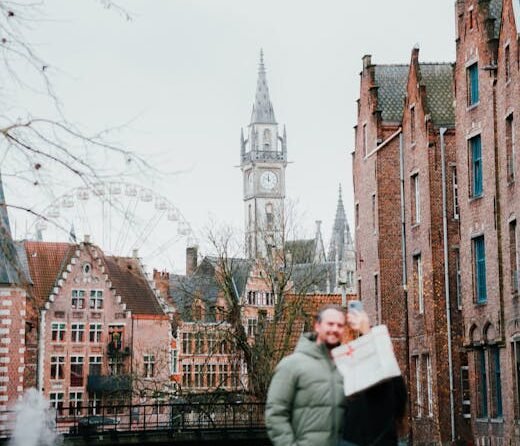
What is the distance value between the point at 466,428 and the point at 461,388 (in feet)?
4.17

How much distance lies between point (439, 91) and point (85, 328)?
35.6m

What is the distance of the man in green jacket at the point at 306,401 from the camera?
25.5 ft

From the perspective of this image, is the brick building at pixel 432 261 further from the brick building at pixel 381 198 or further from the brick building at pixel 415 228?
the brick building at pixel 381 198

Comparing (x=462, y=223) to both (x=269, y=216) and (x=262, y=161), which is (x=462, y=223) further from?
(x=262, y=161)

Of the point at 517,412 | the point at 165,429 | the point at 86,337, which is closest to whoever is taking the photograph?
the point at 517,412

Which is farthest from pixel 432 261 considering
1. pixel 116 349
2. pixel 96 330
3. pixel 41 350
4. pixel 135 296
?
pixel 135 296

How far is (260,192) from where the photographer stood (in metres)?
191

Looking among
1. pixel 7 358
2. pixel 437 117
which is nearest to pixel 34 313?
pixel 437 117

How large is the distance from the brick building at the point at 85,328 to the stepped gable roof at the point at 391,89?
91.5 feet

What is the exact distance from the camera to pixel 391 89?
145 feet

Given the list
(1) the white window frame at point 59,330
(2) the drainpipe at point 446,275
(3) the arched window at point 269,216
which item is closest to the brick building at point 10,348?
(1) the white window frame at point 59,330

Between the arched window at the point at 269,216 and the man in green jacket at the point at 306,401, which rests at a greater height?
the arched window at the point at 269,216

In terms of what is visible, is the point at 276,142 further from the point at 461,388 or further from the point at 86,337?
the point at 461,388

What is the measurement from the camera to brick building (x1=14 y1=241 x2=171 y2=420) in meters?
68.4
